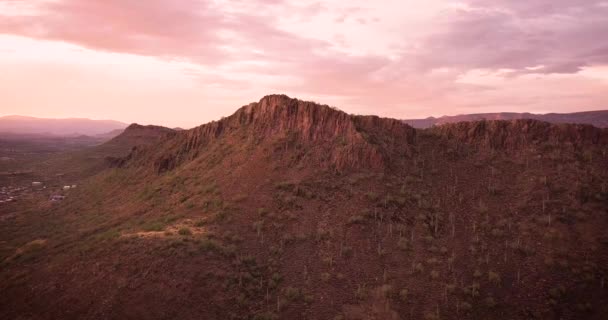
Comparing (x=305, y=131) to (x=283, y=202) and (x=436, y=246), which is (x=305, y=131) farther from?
(x=436, y=246)

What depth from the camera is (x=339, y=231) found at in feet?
67.2

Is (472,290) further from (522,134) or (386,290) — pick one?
(522,134)

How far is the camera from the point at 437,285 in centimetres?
1655

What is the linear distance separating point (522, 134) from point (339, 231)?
17.7 meters

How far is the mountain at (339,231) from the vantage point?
15.7 metres

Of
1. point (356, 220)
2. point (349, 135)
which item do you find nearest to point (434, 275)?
point (356, 220)

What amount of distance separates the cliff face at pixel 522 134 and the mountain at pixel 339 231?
0.34 feet

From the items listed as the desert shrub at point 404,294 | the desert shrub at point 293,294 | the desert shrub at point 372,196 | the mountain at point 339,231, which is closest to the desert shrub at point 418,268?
the mountain at point 339,231

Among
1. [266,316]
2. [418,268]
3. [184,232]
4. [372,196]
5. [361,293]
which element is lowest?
[266,316]

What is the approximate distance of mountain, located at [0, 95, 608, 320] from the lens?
15.7 meters

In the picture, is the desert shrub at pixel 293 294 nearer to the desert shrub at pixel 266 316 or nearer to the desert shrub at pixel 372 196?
the desert shrub at pixel 266 316

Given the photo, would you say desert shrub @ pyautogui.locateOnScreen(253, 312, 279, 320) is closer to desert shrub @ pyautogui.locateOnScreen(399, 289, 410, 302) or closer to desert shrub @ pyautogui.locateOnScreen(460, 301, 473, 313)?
desert shrub @ pyautogui.locateOnScreen(399, 289, 410, 302)

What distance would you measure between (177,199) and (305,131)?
11559mm

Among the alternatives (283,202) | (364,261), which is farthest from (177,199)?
(364,261)
